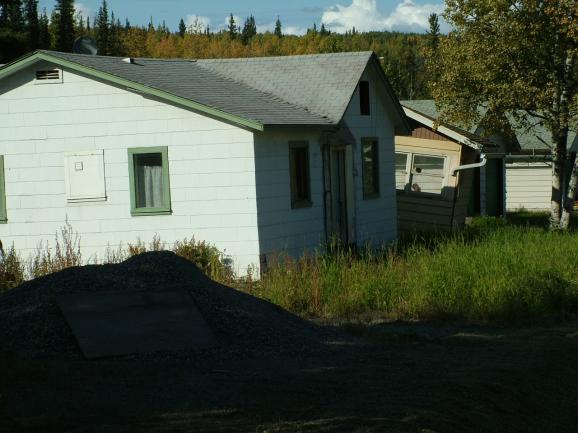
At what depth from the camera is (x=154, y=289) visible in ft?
35.5

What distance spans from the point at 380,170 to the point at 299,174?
399cm

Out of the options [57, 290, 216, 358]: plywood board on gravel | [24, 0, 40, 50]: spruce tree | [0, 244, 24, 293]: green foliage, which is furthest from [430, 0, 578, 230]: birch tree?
[24, 0, 40, 50]: spruce tree

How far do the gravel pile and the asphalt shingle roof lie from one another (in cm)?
661

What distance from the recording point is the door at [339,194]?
2114 centimetres

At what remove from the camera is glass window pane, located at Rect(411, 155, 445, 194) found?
2762 cm

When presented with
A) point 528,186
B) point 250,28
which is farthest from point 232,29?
point 528,186

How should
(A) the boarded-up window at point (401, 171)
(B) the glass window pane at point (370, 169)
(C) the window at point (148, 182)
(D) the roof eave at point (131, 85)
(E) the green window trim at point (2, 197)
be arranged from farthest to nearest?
1. (A) the boarded-up window at point (401, 171)
2. (B) the glass window pane at point (370, 169)
3. (E) the green window trim at point (2, 197)
4. (C) the window at point (148, 182)
5. (D) the roof eave at point (131, 85)

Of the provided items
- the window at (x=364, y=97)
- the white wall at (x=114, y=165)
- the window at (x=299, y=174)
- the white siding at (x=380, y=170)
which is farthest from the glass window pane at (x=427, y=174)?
the white wall at (x=114, y=165)

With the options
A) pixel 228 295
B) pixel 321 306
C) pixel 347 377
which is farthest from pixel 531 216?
pixel 347 377

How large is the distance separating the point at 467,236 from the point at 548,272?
26.3 ft

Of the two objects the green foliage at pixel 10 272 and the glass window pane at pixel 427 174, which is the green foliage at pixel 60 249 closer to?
the green foliage at pixel 10 272

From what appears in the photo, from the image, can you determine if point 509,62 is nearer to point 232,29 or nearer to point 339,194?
point 339,194

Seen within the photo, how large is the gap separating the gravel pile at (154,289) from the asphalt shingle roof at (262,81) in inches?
260

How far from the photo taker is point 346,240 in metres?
21.6
